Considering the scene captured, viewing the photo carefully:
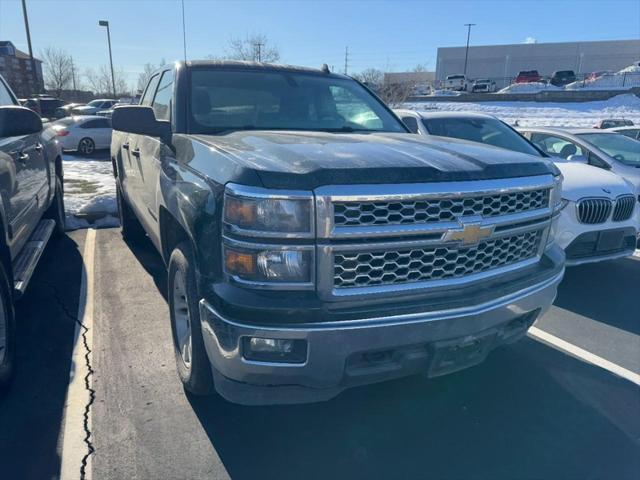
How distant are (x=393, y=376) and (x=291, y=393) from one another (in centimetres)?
50

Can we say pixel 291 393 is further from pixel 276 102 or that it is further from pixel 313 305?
pixel 276 102

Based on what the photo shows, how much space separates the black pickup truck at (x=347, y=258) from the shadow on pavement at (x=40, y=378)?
0.80m

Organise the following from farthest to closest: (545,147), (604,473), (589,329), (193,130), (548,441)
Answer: (545,147), (589,329), (193,130), (548,441), (604,473)

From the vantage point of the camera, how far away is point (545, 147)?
767cm

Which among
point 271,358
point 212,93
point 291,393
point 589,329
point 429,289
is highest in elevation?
point 212,93

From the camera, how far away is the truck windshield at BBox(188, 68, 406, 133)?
351cm

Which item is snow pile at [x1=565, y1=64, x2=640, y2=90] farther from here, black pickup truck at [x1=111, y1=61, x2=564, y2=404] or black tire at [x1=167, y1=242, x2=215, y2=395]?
black tire at [x1=167, y1=242, x2=215, y2=395]

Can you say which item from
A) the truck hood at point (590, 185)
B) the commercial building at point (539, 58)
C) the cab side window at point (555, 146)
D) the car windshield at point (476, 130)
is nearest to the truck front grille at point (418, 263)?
the truck hood at point (590, 185)

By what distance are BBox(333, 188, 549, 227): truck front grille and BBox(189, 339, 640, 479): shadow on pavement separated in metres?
1.28

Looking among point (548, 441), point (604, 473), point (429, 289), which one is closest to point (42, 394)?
point (429, 289)

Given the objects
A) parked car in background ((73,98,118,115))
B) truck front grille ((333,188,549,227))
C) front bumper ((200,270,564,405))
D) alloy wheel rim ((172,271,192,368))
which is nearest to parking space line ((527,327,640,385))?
front bumper ((200,270,564,405))

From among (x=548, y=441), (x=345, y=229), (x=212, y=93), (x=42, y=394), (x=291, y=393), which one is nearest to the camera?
(x=345, y=229)

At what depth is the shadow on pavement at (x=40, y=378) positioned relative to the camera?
2529 mm

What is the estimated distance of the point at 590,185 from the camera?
17.4ft
